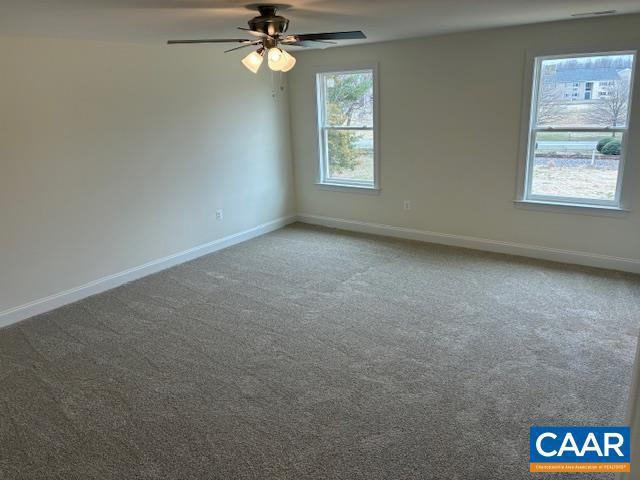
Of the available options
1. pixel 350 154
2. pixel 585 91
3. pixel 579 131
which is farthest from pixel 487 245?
pixel 350 154

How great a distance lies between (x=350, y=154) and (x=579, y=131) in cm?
263

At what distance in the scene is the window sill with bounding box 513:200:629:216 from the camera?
445 centimetres

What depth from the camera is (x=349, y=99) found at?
19.5ft

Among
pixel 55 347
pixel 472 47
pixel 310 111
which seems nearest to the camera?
pixel 55 347

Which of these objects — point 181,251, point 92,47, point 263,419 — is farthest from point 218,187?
point 263,419

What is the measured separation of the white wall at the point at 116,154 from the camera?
3.87 metres

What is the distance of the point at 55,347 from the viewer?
3537 millimetres

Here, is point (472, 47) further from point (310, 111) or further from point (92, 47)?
point (92, 47)

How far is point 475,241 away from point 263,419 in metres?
3.50

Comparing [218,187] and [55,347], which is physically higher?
[218,187]

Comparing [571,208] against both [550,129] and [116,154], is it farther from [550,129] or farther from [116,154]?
[116,154]

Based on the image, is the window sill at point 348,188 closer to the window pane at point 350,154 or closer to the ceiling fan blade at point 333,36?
the window pane at point 350,154

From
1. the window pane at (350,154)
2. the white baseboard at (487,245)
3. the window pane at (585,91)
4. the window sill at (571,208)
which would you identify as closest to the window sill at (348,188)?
the window pane at (350,154)

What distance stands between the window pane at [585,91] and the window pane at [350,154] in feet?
6.65
